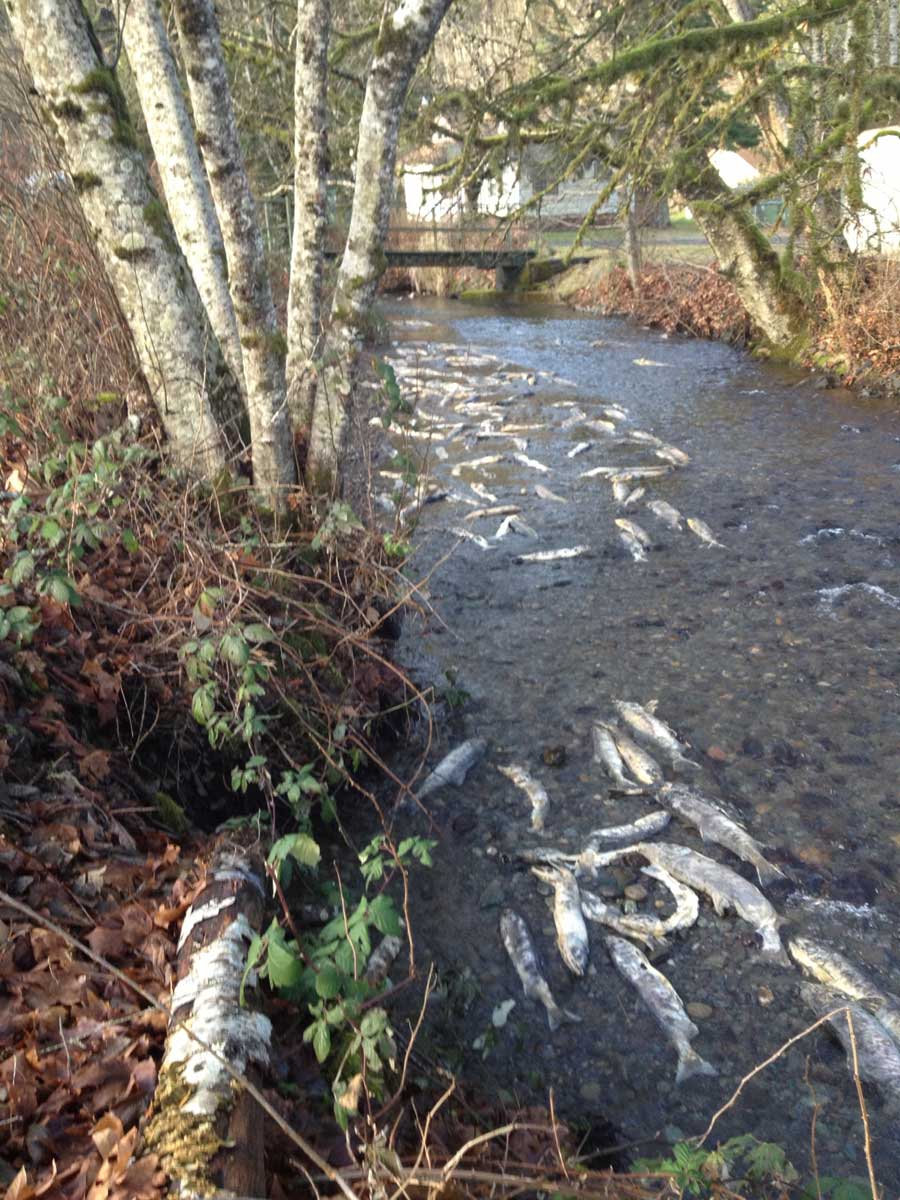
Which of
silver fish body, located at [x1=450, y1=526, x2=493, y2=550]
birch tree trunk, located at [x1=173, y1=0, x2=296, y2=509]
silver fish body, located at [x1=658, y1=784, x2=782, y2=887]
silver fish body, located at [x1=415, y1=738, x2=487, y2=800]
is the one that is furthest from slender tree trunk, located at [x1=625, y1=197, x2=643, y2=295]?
silver fish body, located at [x1=658, y1=784, x2=782, y2=887]

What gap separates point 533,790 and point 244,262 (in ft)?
12.4

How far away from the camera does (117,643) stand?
4844 millimetres

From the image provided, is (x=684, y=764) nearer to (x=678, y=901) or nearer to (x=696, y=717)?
(x=696, y=717)

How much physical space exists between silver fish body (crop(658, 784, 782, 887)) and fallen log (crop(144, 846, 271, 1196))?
2527 mm

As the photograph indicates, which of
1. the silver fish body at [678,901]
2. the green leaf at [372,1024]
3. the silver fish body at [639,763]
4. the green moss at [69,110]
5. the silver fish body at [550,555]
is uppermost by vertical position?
the green moss at [69,110]

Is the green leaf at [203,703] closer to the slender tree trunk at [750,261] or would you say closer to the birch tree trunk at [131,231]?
the birch tree trunk at [131,231]

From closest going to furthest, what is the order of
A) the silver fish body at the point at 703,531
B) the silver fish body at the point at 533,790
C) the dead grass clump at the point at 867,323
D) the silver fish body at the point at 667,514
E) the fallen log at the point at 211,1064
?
the fallen log at the point at 211,1064 → the silver fish body at the point at 533,790 → the silver fish body at the point at 703,531 → the silver fish body at the point at 667,514 → the dead grass clump at the point at 867,323

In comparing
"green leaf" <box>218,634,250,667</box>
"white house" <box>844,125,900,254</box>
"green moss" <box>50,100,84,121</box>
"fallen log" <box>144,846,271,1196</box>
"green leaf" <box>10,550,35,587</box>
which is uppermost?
"green moss" <box>50,100,84,121</box>

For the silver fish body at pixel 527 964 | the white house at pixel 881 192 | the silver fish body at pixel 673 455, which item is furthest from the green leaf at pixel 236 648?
the white house at pixel 881 192

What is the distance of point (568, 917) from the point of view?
4418mm

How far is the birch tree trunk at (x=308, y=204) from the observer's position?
5820mm

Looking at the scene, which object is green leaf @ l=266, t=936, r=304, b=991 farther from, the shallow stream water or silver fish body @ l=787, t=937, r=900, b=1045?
silver fish body @ l=787, t=937, r=900, b=1045

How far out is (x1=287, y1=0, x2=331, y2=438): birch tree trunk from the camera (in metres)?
5.82

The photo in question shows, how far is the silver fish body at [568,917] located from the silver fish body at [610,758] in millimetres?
827
